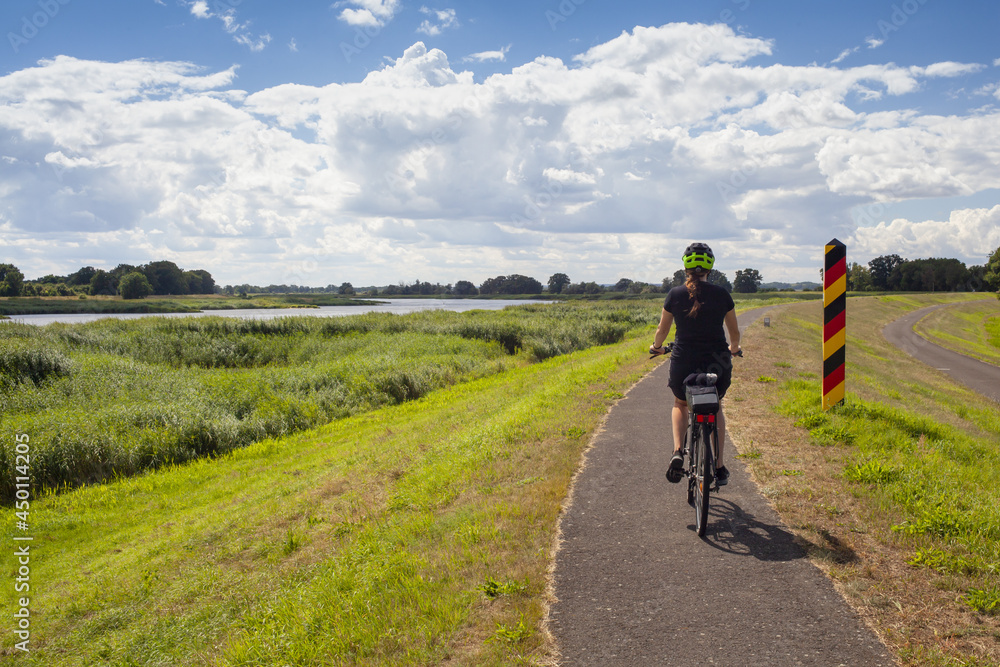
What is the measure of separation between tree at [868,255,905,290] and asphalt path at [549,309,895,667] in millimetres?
164947

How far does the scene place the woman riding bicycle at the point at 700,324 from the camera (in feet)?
16.3

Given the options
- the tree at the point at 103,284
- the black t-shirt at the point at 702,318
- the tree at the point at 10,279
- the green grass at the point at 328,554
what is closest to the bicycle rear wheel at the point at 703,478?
the black t-shirt at the point at 702,318

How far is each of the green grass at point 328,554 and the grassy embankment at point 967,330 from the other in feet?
133

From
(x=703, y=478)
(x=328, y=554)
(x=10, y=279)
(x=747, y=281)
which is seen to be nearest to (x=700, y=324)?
(x=703, y=478)

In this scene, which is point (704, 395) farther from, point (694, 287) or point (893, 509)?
point (893, 509)

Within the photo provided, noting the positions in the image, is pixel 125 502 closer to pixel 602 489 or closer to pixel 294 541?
pixel 294 541

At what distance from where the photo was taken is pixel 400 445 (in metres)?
11.8

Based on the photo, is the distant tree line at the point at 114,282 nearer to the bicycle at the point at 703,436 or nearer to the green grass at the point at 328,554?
the green grass at the point at 328,554

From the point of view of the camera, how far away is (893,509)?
498 cm

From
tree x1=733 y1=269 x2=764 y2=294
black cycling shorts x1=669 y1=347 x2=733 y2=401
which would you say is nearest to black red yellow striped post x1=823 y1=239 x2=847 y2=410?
black cycling shorts x1=669 y1=347 x2=733 y2=401

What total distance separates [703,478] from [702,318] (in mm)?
1396

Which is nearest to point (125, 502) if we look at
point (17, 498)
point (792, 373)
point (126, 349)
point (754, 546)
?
point (17, 498)

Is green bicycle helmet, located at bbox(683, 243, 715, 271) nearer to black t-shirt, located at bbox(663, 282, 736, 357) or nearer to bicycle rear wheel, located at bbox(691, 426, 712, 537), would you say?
black t-shirt, located at bbox(663, 282, 736, 357)

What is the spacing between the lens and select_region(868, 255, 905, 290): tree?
5551 inches
